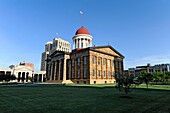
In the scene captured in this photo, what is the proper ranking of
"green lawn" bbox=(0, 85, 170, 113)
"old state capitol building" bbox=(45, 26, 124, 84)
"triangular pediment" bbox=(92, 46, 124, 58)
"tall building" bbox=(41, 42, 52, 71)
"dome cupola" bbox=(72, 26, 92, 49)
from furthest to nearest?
"tall building" bbox=(41, 42, 52, 71)
"dome cupola" bbox=(72, 26, 92, 49)
"triangular pediment" bbox=(92, 46, 124, 58)
"old state capitol building" bbox=(45, 26, 124, 84)
"green lawn" bbox=(0, 85, 170, 113)

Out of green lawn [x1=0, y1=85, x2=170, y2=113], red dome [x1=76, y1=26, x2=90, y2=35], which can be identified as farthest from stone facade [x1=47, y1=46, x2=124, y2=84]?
green lawn [x1=0, y1=85, x2=170, y2=113]

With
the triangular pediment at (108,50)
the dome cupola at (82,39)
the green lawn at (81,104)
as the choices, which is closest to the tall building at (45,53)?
the dome cupola at (82,39)

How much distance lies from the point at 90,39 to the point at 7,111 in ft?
156

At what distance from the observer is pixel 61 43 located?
127 meters

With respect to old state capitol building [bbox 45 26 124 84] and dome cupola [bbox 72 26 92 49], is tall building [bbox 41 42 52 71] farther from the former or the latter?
dome cupola [bbox 72 26 92 49]

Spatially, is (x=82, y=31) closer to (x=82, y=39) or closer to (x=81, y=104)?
Answer: (x=82, y=39)

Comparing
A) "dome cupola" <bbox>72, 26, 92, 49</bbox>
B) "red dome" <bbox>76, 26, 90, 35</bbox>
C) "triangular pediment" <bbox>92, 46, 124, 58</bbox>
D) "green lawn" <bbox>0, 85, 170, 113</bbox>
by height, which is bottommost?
"green lawn" <bbox>0, 85, 170, 113</bbox>

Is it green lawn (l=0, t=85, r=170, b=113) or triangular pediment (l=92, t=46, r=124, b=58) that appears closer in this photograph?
green lawn (l=0, t=85, r=170, b=113)

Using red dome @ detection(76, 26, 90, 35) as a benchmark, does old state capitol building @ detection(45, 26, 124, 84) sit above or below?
below

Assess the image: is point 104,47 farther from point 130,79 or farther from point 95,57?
point 130,79

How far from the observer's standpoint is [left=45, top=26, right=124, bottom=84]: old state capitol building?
4266 centimetres

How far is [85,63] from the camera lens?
43.3 meters

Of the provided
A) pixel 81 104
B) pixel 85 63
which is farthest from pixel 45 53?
pixel 81 104

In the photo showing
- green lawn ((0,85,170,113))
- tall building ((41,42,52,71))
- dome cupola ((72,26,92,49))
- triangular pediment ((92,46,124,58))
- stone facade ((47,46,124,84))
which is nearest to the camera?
green lawn ((0,85,170,113))
